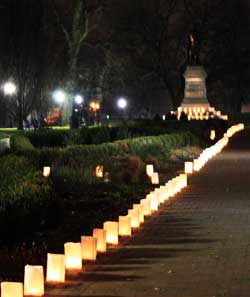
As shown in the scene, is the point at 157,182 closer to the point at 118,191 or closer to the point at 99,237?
the point at 118,191

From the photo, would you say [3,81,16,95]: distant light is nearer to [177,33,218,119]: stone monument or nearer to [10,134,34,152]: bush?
[10,134,34,152]: bush

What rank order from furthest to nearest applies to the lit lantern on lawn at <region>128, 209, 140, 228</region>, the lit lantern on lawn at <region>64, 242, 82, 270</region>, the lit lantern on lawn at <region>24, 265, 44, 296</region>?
the lit lantern on lawn at <region>128, 209, 140, 228</region>, the lit lantern on lawn at <region>64, 242, 82, 270</region>, the lit lantern on lawn at <region>24, 265, 44, 296</region>

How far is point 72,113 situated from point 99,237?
1777 inches

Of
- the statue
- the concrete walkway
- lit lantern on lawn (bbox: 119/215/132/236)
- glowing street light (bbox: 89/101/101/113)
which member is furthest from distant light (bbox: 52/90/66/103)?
lit lantern on lawn (bbox: 119/215/132/236)

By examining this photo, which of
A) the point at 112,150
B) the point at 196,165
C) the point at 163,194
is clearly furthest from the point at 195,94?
the point at 163,194

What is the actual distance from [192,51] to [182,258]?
55.2m

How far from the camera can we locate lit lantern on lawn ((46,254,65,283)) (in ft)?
32.0

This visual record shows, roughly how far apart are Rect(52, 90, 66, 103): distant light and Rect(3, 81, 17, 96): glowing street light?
11266 mm

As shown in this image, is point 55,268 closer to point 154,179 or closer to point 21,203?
point 21,203

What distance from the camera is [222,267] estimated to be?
10906 mm

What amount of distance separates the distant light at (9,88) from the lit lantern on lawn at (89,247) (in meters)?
34.3

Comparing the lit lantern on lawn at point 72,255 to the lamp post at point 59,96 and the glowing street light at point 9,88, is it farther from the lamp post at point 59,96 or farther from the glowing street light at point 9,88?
the lamp post at point 59,96

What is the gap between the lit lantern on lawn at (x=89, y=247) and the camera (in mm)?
11070

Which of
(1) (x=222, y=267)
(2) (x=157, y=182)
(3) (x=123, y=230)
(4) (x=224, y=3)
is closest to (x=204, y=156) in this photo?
(2) (x=157, y=182)
